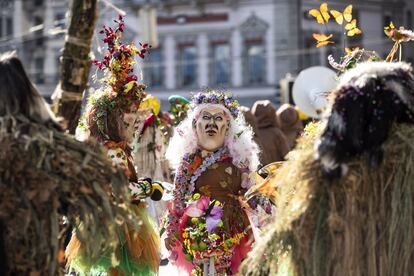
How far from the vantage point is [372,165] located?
204 inches

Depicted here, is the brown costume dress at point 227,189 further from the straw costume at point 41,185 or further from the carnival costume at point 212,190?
the straw costume at point 41,185

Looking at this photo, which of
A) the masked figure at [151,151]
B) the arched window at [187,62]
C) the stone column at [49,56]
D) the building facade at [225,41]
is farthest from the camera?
the stone column at [49,56]

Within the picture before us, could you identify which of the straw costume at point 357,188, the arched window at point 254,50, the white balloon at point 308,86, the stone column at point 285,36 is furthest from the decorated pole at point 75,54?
the arched window at point 254,50

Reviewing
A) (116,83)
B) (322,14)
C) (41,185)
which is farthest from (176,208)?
(41,185)

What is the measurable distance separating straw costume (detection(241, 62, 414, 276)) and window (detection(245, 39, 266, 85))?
139 feet

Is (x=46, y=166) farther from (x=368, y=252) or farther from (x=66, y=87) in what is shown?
(x=368, y=252)

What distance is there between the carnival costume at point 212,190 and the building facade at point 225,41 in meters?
38.0

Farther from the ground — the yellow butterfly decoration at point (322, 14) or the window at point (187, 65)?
the yellow butterfly decoration at point (322, 14)

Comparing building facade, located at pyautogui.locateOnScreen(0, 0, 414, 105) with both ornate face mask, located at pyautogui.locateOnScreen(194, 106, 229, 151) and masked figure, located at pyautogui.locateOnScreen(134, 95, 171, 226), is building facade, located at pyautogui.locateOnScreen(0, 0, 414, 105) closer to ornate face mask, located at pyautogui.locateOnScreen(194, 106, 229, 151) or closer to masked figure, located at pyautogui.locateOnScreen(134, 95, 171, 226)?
masked figure, located at pyautogui.locateOnScreen(134, 95, 171, 226)

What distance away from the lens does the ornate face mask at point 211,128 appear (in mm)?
8430

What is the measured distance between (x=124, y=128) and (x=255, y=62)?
131 ft

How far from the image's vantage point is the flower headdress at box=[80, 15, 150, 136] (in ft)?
27.5

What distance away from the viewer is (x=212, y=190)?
8.28 metres

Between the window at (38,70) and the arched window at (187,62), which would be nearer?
the arched window at (187,62)
